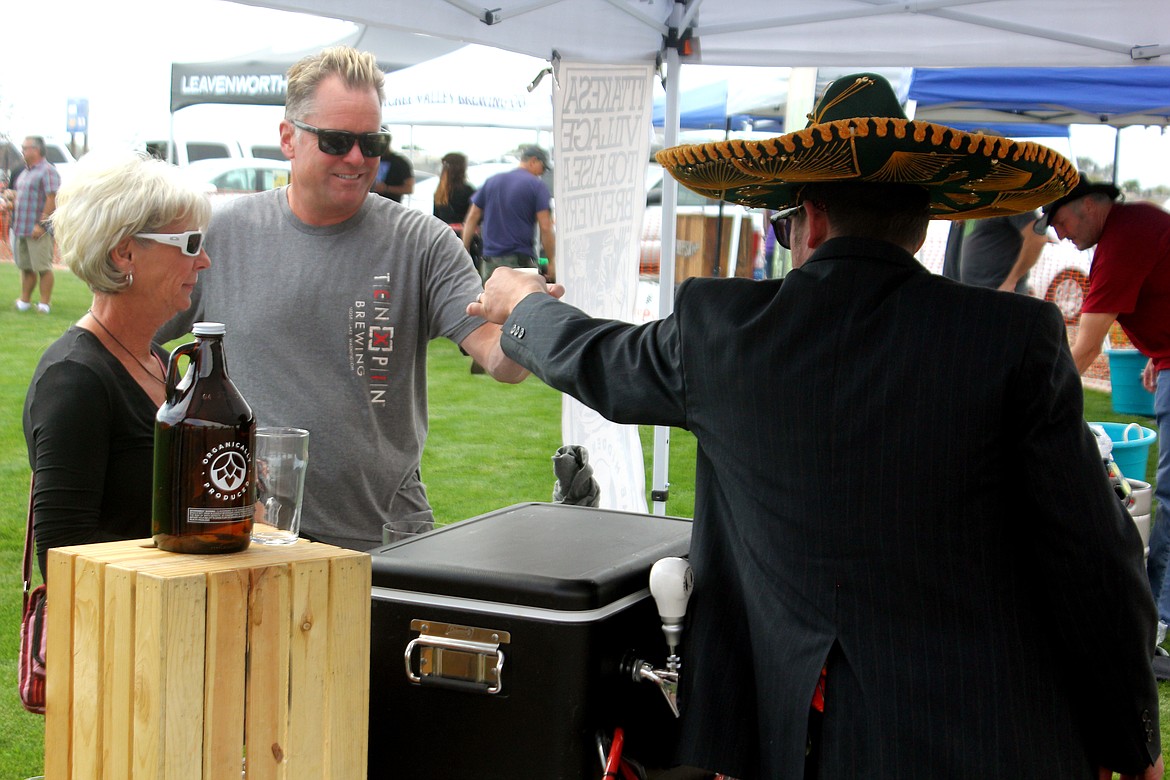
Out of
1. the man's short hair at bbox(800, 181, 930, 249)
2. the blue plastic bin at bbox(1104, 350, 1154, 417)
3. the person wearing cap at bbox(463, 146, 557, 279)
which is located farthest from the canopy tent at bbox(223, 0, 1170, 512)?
the person wearing cap at bbox(463, 146, 557, 279)

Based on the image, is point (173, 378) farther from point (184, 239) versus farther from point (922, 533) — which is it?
point (922, 533)

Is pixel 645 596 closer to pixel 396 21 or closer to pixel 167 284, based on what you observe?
pixel 167 284

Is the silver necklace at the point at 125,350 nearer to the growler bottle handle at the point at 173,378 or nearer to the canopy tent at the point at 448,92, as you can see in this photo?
the growler bottle handle at the point at 173,378

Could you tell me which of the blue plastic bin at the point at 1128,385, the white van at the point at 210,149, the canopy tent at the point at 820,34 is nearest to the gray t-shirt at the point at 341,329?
the canopy tent at the point at 820,34

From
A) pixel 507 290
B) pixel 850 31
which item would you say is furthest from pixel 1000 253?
pixel 507 290

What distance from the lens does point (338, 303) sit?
2420 millimetres

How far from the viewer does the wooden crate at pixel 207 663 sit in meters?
1.26

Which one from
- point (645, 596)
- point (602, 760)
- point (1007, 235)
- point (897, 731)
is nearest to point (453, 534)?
point (645, 596)

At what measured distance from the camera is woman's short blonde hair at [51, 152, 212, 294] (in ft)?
6.45

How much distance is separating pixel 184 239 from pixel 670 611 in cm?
115

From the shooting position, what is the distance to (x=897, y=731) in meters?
1.51

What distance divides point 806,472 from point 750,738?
435 millimetres

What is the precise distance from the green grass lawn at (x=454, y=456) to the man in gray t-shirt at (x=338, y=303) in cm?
14

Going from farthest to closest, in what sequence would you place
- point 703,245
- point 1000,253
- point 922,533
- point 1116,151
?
point 703,245, point 1116,151, point 1000,253, point 922,533
